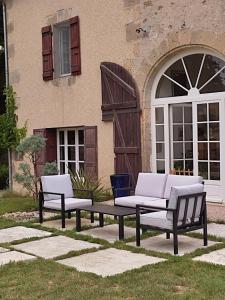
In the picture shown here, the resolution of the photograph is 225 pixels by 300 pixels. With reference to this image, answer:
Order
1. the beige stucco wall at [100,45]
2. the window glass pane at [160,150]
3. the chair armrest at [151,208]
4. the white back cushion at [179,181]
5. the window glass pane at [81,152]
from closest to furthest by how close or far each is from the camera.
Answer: the chair armrest at [151,208], the white back cushion at [179,181], the beige stucco wall at [100,45], the window glass pane at [160,150], the window glass pane at [81,152]

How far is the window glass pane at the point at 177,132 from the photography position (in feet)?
34.2

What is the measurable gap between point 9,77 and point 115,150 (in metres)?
5.43

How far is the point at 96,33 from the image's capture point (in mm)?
11906

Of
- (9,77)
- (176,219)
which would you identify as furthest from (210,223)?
(9,77)

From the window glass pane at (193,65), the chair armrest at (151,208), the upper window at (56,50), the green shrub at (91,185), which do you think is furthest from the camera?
the upper window at (56,50)

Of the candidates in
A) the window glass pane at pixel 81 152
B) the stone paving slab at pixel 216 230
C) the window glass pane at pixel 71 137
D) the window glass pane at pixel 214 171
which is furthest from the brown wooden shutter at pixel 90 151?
the stone paving slab at pixel 216 230

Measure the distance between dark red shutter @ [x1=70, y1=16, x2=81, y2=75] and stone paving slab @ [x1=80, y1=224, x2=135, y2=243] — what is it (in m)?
5.59

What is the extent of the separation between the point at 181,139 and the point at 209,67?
5.34ft

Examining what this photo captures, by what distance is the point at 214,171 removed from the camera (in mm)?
9773

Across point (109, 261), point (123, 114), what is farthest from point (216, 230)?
point (123, 114)

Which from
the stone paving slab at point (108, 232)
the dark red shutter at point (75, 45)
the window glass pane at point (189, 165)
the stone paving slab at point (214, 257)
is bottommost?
the stone paving slab at point (214, 257)

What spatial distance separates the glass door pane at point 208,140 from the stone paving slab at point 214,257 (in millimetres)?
3816

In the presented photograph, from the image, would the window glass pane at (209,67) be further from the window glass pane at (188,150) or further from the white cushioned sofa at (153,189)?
the white cushioned sofa at (153,189)

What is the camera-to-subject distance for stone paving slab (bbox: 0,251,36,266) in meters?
6.01
